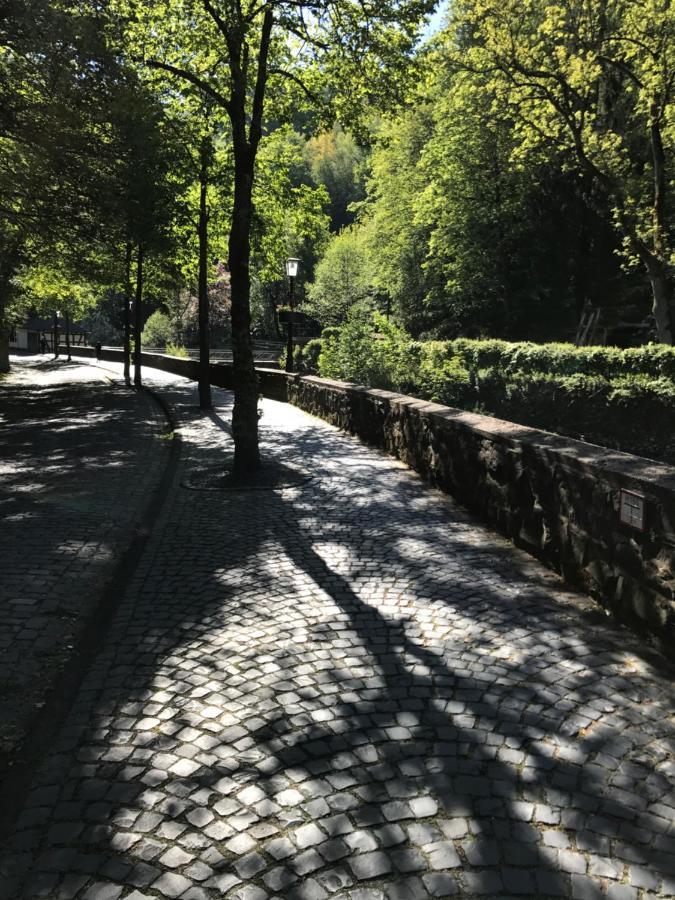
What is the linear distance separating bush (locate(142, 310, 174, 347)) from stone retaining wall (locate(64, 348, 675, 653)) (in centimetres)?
5552

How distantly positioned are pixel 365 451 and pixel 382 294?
34308 millimetres

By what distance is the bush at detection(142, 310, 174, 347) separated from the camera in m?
60.8

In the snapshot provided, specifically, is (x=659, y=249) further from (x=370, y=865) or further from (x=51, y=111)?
(x=370, y=865)

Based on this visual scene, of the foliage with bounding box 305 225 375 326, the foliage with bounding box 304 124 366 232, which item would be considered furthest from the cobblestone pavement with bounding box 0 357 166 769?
the foliage with bounding box 304 124 366 232

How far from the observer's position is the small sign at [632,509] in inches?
151

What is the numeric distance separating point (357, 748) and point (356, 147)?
74.4ft

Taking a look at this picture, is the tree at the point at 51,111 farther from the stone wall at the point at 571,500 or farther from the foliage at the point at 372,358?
the stone wall at the point at 571,500

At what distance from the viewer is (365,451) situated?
10898 mm

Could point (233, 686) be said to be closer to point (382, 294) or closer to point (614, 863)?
point (614, 863)

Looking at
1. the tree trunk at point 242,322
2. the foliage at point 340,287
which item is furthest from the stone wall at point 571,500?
the foliage at point 340,287

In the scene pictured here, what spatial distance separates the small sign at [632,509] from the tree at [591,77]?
18.5m

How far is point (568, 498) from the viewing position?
4.82 m

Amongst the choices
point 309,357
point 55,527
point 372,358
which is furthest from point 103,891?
point 309,357

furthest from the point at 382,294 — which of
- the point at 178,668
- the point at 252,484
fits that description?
the point at 178,668
